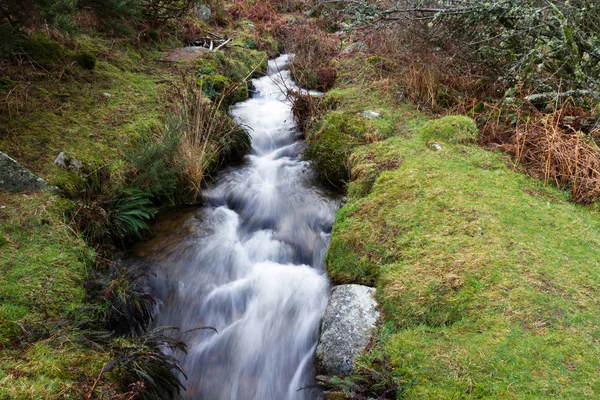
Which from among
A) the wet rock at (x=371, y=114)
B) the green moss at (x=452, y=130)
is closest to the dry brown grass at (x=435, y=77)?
the green moss at (x=452, y=130)

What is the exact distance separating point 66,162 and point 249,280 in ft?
7.59

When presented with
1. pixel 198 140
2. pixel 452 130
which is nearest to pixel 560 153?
pixel 452 130

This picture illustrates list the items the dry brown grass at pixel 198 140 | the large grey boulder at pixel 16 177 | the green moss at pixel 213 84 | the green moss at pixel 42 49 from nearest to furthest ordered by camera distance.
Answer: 1. the large grey boulder at pixel 16 177
2. the dry brown grass at pixel 198 140
3. the green moss at pixel 42 49
4. the green moss at pixel 213 84

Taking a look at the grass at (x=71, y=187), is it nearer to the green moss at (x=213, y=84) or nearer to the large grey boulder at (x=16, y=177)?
the large grey boulder at (x=16, y=177)

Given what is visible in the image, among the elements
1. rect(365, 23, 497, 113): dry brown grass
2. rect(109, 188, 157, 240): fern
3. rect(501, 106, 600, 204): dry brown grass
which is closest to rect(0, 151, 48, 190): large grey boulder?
rect(109, 188, 157, 240): fern

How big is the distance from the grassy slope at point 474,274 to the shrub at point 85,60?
4.65 m

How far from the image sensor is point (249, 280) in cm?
398

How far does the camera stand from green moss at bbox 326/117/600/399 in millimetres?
2064

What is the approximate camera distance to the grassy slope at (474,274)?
2.06 m

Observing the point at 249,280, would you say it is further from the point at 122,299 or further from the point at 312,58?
the point at 312,58

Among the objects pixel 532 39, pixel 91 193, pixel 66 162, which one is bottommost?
pixel 91 193

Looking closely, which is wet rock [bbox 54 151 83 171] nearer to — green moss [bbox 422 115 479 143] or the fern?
the fern

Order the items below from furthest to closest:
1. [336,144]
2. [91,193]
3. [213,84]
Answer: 1. [213,84]
2. [336,144]
3. [91,193]

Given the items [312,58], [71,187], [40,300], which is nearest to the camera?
[40,300]
